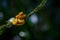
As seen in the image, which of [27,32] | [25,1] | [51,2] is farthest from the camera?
[51,2]

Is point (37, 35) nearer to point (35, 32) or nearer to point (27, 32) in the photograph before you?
point (35, 32)

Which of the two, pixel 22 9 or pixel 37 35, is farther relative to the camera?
pixel 37 35

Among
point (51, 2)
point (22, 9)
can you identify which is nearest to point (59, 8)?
point (51, 2)

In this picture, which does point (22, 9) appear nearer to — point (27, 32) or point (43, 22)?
point (27, 32)

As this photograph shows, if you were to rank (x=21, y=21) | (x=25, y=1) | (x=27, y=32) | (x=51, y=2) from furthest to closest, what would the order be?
(x=51, y=2), (x=25, y=1), (x=27, y=32), (x=21, y=21)

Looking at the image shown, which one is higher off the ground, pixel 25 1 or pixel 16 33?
pixel 25 1

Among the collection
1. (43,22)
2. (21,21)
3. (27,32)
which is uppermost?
(43,22)
